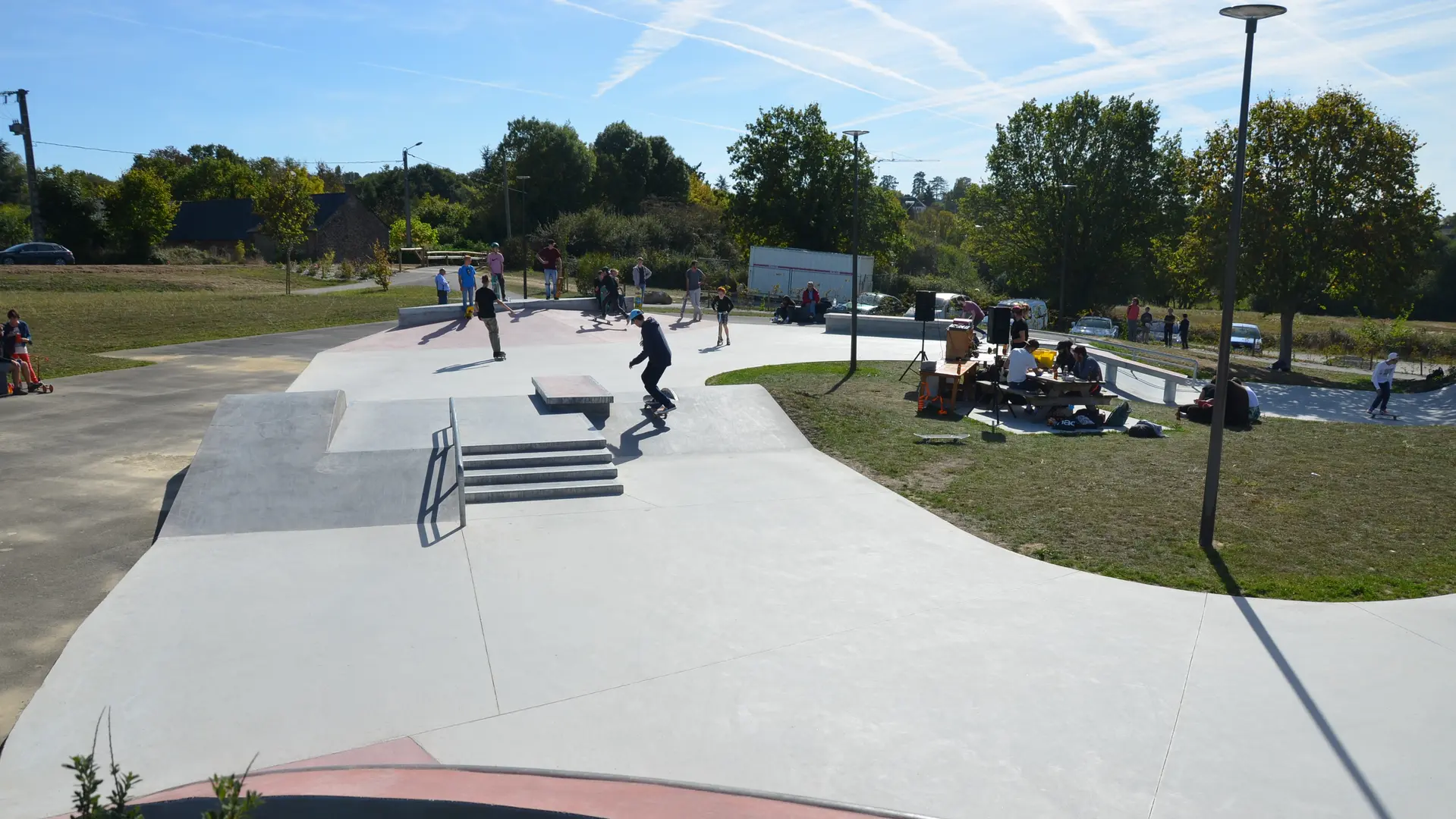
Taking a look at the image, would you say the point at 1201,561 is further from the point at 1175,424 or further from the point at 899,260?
the point at 899,260

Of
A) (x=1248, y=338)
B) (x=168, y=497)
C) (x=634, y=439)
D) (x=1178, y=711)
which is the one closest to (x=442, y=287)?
(x=634, y=439)

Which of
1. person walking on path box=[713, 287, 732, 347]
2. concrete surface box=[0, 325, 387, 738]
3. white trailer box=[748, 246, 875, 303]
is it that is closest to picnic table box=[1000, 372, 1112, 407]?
person walking on path box=[713, 287, 732, 347]

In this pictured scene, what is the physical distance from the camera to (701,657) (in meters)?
6.11

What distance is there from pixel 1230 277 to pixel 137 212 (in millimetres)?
58099

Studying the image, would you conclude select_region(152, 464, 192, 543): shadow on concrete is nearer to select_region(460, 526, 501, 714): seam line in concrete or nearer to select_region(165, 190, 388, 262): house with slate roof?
select_region(460, 526, 501, 714): seam line in concrete

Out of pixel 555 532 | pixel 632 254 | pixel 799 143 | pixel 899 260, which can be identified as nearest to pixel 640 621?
pixel 555 532

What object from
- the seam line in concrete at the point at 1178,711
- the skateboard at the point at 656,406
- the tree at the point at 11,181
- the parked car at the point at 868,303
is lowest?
the seam line in concrete at the point at 1178,711

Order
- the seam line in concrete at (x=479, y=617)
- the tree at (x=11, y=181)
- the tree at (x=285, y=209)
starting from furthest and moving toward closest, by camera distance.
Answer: the tree at (x=11, y=181) → the tree at (x=285, y=209) → the seam line in concrete at (x=479, y=617)

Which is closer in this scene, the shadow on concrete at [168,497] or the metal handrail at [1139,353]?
the shadow on concrete at [168,497]

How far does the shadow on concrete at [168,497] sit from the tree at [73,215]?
166 feet

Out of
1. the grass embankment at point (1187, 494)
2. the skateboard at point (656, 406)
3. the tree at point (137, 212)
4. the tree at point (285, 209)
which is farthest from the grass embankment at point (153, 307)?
the grass embankment at point (1187, 494)

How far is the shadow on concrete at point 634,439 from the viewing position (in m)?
11.5

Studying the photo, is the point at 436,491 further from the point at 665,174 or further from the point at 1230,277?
the point at 665,174

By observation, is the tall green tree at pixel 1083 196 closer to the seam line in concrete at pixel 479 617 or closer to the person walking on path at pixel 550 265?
the person walking on path at pixel 550 265
